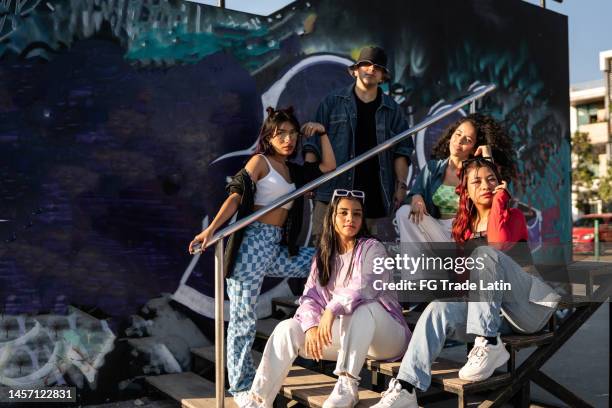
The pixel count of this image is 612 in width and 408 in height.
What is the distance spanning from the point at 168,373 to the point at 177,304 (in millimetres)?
494

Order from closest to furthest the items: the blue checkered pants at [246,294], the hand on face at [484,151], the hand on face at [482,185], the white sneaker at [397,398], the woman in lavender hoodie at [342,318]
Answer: the white sneaker at [397,398] → the woman in lavender hoodie at [342,318] → the hand on face at [482,185] → the blue checkered pants at [246,294] → the hand on face at [484,151]

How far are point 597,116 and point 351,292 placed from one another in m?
39.1

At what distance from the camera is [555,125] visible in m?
7.00

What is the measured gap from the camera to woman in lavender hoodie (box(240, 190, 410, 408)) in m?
2.80

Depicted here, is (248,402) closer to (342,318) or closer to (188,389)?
(342,318)

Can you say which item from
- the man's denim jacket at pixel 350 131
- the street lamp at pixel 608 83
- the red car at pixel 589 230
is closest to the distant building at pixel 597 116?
the street lamp at pixel 608 83

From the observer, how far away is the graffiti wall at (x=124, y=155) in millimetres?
3805

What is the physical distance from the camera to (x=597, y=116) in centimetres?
3694

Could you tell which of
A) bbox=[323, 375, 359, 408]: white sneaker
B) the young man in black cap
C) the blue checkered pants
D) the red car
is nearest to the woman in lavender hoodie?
bbox=[323, 375, 359, 408]: white sneaker

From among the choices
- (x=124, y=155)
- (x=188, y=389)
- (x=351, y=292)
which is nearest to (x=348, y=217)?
(x=351, y=292)

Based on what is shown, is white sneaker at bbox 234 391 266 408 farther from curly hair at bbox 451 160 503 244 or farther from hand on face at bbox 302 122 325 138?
hand on face at bbox 302 122 325 138

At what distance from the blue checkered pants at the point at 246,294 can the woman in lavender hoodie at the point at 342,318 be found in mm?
321

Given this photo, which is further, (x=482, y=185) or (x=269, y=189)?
(x=269, y=189)

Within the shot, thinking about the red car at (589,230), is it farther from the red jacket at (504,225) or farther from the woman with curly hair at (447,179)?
the red jacket at (504,225)
